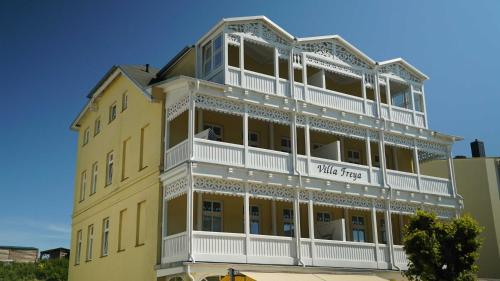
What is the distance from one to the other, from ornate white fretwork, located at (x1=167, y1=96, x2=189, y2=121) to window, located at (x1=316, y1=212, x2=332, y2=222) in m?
7.87

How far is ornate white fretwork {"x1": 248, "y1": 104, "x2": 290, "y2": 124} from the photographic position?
21.3m

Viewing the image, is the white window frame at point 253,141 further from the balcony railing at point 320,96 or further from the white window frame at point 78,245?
the white window frame at point 78,245

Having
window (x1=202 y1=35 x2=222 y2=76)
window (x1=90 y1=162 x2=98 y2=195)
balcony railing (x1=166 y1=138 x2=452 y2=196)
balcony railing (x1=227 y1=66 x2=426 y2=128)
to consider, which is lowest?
balcony railing (x1=166 y1=138 x2=452 y2=196)

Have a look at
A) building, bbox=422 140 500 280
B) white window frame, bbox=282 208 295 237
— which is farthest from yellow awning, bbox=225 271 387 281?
building, bbox=422 140 500 280

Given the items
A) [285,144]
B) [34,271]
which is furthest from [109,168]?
[34,271]

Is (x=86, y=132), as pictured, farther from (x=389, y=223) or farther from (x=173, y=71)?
(x=389, y=223)

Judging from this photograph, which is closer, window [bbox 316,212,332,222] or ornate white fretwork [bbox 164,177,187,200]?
ornate white fretwork [bbox 164,177,187,200]

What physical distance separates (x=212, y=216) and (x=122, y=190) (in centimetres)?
511

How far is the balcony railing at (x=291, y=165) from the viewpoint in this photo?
1961 cm

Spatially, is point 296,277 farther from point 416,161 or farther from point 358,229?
point 416,161

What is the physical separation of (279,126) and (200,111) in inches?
160

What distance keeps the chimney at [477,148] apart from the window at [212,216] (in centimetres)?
2058

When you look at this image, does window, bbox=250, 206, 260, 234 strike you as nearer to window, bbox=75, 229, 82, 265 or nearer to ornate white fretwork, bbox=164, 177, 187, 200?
ornate white fretwork, bbox=164, 177, 187, 200

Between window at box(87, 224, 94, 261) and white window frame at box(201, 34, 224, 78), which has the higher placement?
white window frame at box(201, 34, 224, 78)
